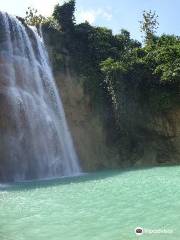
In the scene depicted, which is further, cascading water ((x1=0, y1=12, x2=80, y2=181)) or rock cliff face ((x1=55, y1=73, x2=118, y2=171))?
rock cliff face ((x1=55, y1=73, x2=118, y2=171))

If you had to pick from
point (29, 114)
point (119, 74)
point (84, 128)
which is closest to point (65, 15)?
point (119, 74)

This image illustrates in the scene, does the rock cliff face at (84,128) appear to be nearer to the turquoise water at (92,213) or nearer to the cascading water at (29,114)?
the cascading water at (29,114)

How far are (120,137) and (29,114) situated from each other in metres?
6.78

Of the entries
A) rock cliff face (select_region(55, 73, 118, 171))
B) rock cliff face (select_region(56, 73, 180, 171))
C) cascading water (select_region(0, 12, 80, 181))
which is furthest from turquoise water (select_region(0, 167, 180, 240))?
rock cliff face (select_region(56, 73, 180, 171))

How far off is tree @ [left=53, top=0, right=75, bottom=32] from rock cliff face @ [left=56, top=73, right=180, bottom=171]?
17.6 feet

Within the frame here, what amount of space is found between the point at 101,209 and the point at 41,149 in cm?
1429

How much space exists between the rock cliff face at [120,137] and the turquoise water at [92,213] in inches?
513

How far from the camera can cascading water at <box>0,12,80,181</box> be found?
75.7 feet

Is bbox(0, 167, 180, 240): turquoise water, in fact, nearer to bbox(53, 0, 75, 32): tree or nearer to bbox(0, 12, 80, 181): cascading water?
bbox(0, 12, 80, 181): cascading water

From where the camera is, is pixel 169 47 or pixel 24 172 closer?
pixel 24 172

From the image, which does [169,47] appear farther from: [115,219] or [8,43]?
[115,219]

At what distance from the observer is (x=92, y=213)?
9.92m

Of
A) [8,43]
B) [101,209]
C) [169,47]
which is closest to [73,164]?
[8,43]

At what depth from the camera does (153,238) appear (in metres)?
7.17
